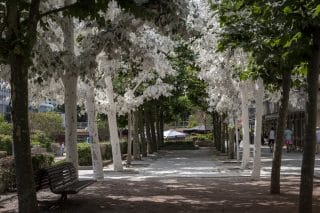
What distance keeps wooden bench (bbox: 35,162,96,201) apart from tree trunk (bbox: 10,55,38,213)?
2255 millimetres

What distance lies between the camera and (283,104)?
12.7 meters

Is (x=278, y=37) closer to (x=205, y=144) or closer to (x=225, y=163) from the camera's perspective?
(x=225, y=163)

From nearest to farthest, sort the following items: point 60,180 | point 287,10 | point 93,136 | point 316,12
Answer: point 316,12 < point 287,10 < point 60,180 < point 93,136

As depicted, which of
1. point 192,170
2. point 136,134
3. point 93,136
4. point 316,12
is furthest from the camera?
point 136,134

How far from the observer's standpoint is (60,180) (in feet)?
39.0

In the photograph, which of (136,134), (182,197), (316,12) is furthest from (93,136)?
(136,134)

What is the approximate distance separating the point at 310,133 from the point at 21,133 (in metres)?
4.42

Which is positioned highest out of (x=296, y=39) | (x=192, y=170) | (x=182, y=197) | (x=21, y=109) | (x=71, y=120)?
(x=296, y=39)

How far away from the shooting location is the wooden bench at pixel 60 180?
36.4 feet

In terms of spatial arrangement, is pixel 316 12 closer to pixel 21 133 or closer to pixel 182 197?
pixel 21 133

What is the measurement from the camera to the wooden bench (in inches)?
437

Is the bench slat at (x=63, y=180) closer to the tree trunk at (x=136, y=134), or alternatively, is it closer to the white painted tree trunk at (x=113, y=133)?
the white painted tree trunk at (x=113, y=133)

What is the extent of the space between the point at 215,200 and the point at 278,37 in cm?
420

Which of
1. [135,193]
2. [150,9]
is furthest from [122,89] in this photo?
[150,9]
